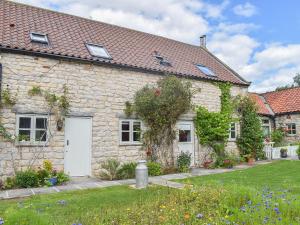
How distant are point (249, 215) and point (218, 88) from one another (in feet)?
41.0

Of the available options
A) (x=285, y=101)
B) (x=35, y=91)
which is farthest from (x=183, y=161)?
(x=285, y=101)

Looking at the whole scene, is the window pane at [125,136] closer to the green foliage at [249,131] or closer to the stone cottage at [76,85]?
the stone cottage at [76,85]

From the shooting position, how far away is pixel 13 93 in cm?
1027

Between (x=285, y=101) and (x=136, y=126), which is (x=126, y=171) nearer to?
(x=136, y=126)

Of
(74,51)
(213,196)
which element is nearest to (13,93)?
(74,51)

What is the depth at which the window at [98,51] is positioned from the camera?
12954 mm

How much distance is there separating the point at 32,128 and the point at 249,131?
487 inches

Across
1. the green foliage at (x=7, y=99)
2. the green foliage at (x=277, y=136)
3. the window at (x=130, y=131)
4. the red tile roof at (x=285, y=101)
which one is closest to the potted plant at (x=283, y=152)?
the green foliage at (x=277, y=136)

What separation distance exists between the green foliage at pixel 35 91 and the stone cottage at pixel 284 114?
622 inches

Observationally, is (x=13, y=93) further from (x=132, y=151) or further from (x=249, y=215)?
(x=249, y=215)

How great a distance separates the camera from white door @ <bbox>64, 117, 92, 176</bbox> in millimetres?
11320

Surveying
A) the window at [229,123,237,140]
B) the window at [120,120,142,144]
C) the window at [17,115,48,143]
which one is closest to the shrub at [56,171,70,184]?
the window at [17,115,48,143]

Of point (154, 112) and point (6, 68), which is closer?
point (6, 68)

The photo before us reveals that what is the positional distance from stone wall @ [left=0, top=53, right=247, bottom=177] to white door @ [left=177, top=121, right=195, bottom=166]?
99.7 inches
